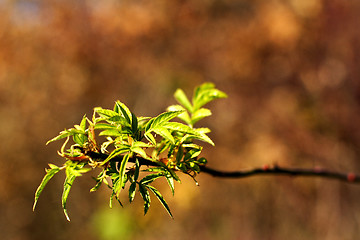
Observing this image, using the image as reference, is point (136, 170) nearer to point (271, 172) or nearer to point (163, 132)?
point (163, 132)

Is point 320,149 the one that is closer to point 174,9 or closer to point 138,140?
point 174,9

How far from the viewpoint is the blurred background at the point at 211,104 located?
5.19 m

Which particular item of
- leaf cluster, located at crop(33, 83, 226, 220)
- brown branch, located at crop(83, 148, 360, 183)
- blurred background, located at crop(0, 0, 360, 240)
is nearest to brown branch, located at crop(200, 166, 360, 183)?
brown branch, located at crop(83, 148, 360, 183)

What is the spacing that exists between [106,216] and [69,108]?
235 cm

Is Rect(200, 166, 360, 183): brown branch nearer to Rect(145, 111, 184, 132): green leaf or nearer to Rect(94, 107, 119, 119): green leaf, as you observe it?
Rect(145, 111, 184, 132): green leaf

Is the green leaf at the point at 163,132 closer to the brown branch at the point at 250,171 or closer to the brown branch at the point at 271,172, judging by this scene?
the brown branch at the point at 250,171

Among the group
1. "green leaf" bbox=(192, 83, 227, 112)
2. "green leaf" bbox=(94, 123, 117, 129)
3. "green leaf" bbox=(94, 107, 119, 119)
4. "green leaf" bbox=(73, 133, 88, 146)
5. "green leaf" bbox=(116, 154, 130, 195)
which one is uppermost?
"green leaf" bbox=(192, 83, 227, 112)

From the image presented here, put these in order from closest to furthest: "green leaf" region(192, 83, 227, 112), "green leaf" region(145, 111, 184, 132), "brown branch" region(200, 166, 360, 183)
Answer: "green leaf" region(145, 111, 184, 132) → "brown branch" region(200, 166, 360, 183) → "green leaf" region(192, 83, 227, 112)

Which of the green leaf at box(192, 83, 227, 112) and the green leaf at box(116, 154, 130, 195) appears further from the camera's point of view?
the green leaf at box(192, 83, 227, 112)

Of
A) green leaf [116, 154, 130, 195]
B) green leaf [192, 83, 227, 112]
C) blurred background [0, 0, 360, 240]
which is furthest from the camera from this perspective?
blurred background [0, 0, 360, 240]

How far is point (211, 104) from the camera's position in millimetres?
6500

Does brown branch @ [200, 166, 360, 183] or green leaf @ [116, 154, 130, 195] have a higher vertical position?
brown branch @ [200, 166, 360, 183]

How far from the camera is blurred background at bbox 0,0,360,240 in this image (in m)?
5.19

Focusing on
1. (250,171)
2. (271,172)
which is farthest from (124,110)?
(271,172)
